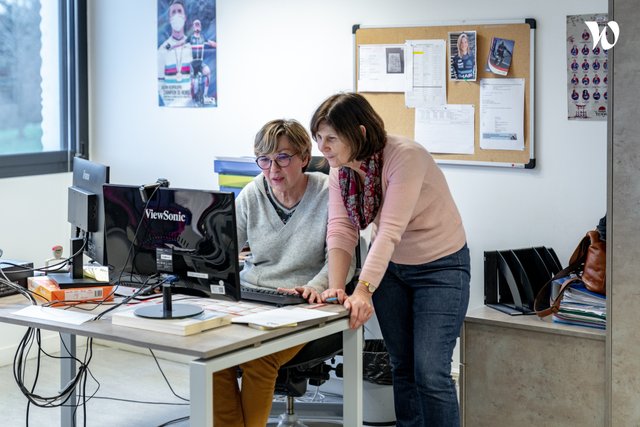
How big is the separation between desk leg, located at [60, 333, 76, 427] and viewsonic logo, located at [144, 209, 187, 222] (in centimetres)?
93

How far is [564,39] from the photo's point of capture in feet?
11.8

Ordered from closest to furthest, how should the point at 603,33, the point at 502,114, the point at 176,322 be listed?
the point at 176,322
the point at 603,33
the point at 502,114

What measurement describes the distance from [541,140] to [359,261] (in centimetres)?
93

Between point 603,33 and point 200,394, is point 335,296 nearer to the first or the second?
point 200,394

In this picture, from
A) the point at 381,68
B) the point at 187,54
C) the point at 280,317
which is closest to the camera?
the point at 280,317

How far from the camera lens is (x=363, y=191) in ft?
9.55

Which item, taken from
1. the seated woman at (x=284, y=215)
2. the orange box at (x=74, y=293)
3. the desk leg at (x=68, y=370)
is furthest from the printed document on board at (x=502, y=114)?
the desk leg at (x=68, y=370)

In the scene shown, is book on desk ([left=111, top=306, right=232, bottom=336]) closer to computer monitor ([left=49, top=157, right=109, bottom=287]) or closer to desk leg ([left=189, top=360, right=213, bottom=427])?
desk leg ([left=189, top=360, right=213, bottom=427])

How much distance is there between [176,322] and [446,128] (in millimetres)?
1832

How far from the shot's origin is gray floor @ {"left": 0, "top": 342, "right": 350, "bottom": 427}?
12.6 feet

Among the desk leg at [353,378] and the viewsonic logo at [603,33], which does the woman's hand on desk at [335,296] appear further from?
the viewsonic logo at [603,33]

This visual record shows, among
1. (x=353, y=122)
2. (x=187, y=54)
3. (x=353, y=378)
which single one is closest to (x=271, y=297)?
(x=353, y=378)

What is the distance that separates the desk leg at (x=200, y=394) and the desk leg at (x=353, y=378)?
0.62 m

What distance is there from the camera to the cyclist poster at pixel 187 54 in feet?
15.2
